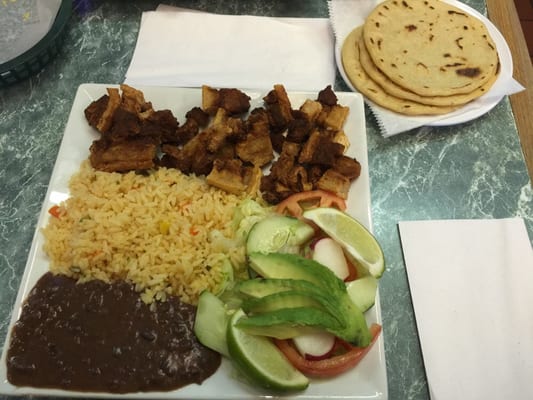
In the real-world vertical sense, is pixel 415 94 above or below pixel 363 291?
above

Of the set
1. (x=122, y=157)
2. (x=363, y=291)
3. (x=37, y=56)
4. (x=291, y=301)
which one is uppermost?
(x=37, y=56)

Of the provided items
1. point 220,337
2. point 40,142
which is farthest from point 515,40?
point 40,142

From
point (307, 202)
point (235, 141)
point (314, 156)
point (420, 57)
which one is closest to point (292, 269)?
point (307, 202)

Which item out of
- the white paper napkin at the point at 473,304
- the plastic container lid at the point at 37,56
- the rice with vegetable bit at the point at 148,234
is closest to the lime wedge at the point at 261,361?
the rice with vegetable bit at the point at 148,234

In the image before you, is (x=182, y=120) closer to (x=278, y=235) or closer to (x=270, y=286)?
(x=278, y=235)

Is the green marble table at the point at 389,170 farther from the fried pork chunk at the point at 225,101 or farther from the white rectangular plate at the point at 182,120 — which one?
the fried pork chunk at the point at 225,101

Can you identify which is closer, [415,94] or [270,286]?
[270,286]
